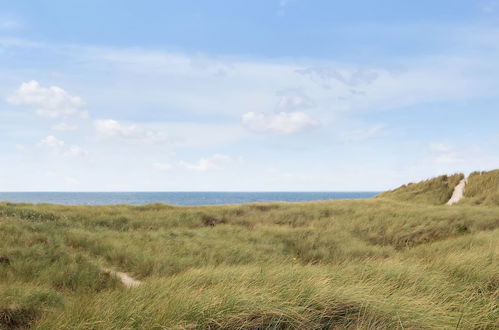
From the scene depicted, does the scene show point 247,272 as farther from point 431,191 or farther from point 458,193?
point 431,191

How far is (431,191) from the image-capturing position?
2977cm

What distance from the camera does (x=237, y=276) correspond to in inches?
258

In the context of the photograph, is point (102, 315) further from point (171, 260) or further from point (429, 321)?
point (171, 260)

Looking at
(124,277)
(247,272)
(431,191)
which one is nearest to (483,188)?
(431,191)

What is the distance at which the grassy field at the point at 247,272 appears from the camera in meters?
4.59

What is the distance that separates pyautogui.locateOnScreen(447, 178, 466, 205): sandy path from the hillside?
0.92 ft

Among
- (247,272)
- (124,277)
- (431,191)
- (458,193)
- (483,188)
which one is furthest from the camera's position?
(431,191)

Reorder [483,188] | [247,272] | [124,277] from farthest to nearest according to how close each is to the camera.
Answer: [483,188]
[124,277]
[247,272]

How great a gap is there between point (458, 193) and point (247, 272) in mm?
26106

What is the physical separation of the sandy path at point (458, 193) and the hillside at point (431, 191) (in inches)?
11.0

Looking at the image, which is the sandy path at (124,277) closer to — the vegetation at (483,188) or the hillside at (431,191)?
the vegetation at (483,188)

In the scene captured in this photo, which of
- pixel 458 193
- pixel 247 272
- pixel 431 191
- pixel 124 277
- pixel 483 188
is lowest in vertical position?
pixel 124 277

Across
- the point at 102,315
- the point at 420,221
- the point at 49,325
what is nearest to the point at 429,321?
the point at 102,315

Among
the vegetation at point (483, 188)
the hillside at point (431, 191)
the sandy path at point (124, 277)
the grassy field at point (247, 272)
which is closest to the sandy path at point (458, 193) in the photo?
the hillside at point (431, 191)
